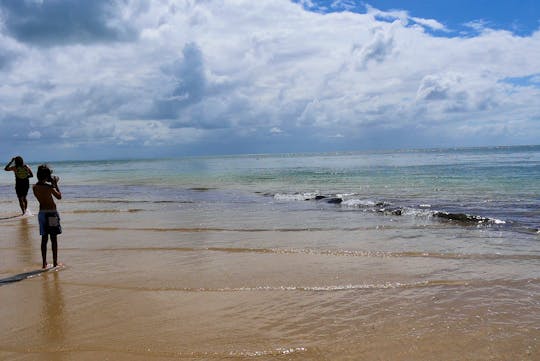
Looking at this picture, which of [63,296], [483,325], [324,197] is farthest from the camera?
[324,197]

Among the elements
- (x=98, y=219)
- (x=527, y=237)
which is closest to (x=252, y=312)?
(x=527, y=237)

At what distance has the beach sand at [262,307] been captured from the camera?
16.1 ft

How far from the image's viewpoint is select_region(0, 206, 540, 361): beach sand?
16.1ft

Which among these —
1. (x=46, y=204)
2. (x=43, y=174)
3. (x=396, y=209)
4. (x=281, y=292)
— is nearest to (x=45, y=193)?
(x=46, y=204)

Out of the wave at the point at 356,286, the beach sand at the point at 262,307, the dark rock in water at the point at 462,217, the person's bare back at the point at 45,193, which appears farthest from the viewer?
the dark rock in water at the point at 462,217

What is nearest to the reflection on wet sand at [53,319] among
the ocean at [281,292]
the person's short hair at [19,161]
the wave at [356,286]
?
the ocean at [281,292]

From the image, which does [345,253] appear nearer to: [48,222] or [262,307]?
[262,307]

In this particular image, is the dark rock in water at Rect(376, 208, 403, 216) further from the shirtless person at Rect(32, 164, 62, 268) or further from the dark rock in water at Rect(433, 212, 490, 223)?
the shirtless person at Rect(32, 164, 62, 268)

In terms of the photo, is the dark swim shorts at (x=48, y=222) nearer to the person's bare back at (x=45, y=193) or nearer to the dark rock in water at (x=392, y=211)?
the person's bare back at (x=45, y=193)

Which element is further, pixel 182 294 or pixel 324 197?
pixel 324 197

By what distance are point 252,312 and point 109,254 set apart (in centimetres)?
546

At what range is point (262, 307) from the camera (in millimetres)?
6227

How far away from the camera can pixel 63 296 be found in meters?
6.88

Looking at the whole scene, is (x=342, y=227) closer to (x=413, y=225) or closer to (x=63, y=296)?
(x=413, y=225)
